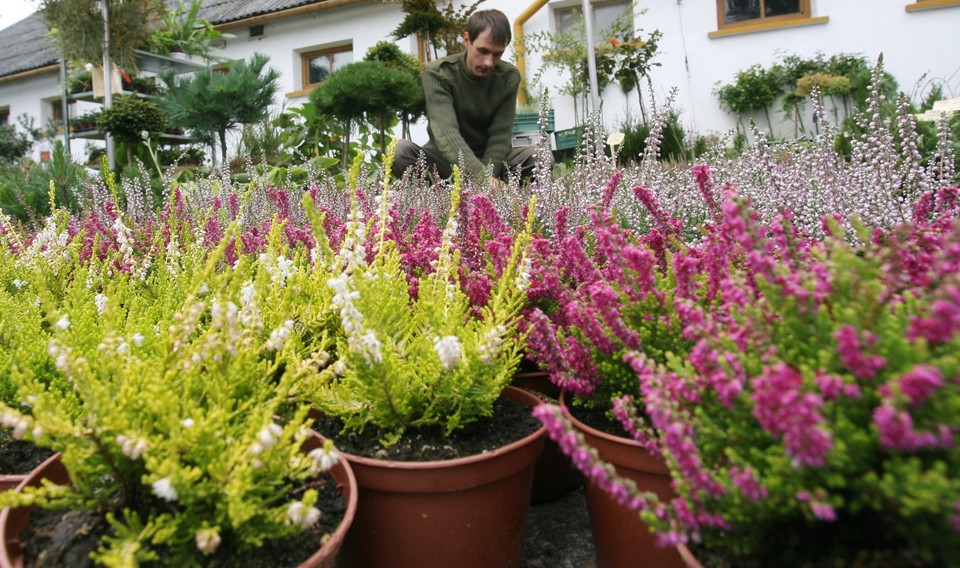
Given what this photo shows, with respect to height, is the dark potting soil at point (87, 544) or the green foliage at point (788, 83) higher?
the green foliage at point (788, 83)

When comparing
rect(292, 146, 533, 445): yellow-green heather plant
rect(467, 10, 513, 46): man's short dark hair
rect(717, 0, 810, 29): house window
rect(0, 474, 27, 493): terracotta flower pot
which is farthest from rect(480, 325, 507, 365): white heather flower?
rect(717, 0, 810, 29): house window

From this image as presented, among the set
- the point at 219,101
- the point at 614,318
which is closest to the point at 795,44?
the point at 219,101

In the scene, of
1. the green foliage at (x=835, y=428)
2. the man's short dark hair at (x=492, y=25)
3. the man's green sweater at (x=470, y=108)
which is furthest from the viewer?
the man's green sweater at (x=470, y=108)

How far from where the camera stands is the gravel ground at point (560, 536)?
1587 mm

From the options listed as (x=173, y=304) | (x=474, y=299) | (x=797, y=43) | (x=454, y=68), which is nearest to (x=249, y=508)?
(x=474, y=299)

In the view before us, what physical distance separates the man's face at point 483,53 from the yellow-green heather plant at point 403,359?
3.27m

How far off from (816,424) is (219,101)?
258 inches

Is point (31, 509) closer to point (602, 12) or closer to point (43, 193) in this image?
point (43, 193)

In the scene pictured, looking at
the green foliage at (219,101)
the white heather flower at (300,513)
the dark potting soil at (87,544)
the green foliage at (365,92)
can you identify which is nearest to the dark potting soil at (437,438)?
the dark potting soil at (87,544)

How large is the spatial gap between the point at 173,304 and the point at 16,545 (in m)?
0.80

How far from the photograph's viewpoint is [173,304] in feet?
5.63

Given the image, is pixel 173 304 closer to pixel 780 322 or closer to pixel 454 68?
pixel 780 322

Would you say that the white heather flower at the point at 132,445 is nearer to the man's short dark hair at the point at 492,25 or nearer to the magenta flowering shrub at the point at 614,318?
the magenta flowering shrub at the point at 614,318

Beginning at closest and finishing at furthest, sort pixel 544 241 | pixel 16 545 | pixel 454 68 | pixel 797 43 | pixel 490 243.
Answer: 1. pixel 16 545
2. pixel 544 241
3. pixel 490 243
4. pixel 454 68
5. pixel 797 43
